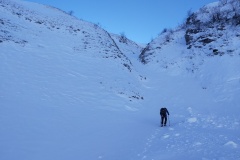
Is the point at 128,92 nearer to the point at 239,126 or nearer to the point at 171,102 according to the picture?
the point at 171,102

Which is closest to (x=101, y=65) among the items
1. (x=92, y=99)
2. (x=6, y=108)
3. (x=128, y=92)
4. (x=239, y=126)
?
(x=128, y=92)

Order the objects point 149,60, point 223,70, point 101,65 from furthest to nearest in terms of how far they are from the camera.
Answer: point 149,60 → point 101,65 → point 223,70

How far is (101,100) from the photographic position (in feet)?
56.9

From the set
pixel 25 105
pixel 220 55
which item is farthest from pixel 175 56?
pixel 25 105

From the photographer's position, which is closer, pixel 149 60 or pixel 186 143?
pixel 186 143

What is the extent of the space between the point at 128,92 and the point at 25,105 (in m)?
9.05

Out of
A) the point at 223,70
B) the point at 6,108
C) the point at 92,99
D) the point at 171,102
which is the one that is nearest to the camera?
the point at 6,108

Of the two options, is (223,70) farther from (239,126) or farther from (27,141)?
(27,141)

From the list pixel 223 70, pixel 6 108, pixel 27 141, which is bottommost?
pixel 27 141

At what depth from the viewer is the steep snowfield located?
9367mm

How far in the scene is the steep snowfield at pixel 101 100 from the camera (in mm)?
9367

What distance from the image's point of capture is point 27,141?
9.46 m

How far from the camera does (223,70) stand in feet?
72.2

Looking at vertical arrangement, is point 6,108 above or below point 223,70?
below
